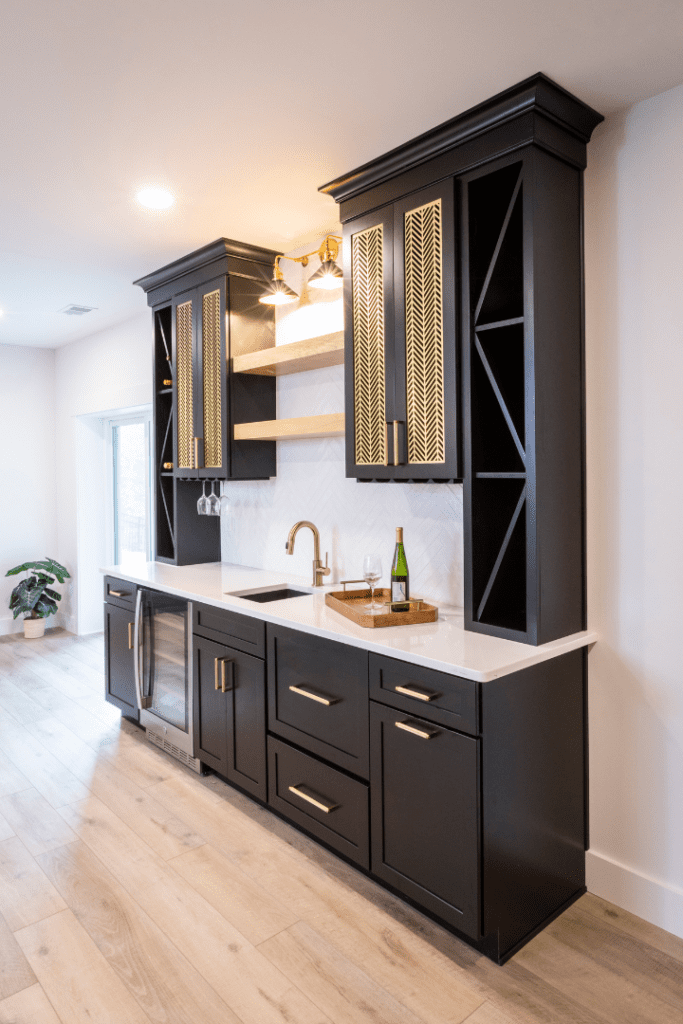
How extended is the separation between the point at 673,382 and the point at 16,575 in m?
5.84

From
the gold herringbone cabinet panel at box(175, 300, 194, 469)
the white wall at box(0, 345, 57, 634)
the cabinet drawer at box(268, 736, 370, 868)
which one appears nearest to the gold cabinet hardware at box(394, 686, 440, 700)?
the cabinet drawer at box(268, 736, 370, 868)

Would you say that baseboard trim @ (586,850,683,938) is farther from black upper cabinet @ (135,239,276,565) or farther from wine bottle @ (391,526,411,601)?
black upper cabinet @ (135,239,276,565)

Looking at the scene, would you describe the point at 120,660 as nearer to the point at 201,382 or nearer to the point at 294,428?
the point at 201,382

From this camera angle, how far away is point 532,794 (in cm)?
209

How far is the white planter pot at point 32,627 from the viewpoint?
5.89 meters

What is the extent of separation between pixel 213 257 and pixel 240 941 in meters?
3.08

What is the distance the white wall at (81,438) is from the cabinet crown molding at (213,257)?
63.6 inches

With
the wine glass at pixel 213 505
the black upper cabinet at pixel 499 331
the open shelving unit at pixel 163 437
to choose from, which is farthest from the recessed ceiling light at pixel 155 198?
the wine glass at pixel 213 505

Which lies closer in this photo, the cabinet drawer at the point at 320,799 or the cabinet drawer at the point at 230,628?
the cabinet drawer at the point at 320,799

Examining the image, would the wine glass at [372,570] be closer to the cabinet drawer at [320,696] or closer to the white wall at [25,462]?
the cabinet drawer at [320,696]

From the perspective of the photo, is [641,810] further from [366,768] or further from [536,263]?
[536,263]

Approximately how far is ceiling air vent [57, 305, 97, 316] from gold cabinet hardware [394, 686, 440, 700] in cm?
385

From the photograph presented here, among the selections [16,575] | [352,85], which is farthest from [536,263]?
[16,575]

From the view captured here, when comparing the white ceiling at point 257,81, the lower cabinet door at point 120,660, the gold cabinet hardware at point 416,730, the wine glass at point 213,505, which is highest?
the white ceiling at point 257,81
